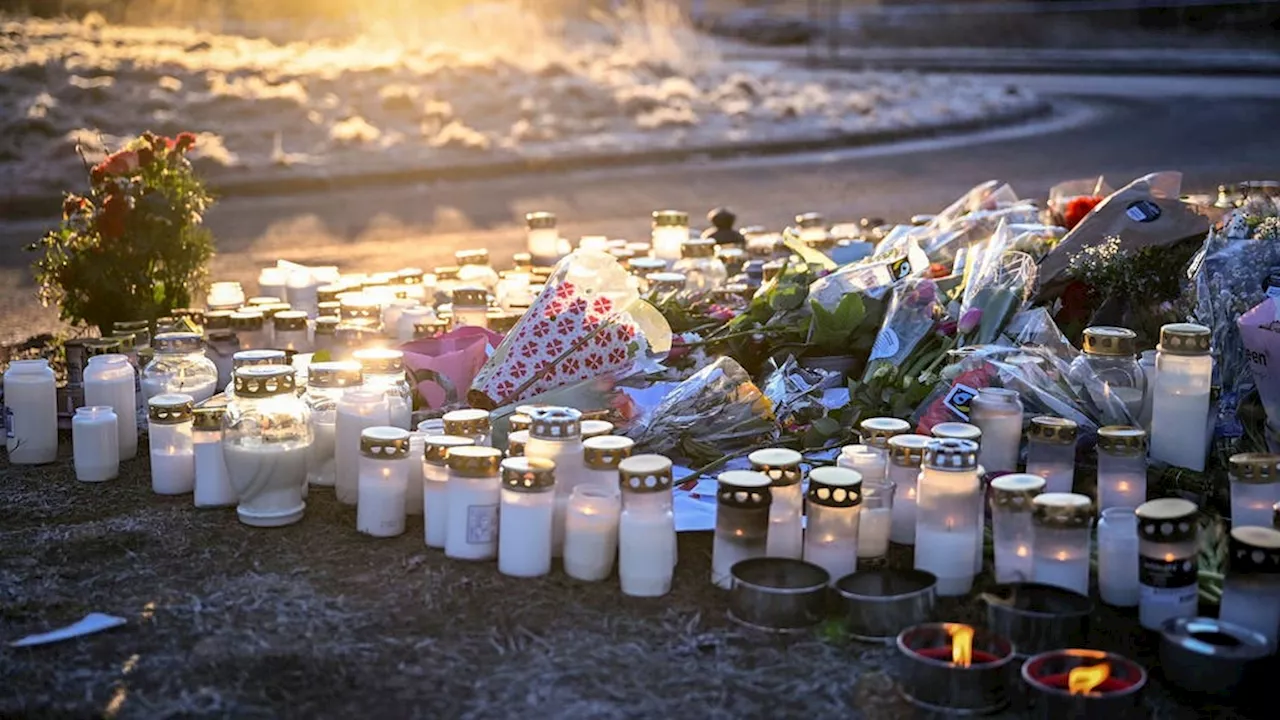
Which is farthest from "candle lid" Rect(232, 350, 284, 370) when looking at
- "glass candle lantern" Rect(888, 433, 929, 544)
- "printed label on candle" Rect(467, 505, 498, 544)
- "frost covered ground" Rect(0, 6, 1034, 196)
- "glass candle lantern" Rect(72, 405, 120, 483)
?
"frost covered ground" Rect(0, 6, 1034, 196)

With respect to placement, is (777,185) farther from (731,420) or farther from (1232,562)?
(1232,562)

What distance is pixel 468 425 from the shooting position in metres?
4.83

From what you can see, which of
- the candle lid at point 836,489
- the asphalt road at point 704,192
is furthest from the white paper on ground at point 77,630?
the asphalt road at point 704,192

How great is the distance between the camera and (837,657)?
12.7 ft

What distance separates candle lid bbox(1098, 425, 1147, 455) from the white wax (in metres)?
1.58

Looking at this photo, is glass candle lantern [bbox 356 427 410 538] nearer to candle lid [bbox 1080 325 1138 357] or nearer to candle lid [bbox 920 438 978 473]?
candle lid [bbox 920 438 978 473]

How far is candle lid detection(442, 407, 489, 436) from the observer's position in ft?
15.8

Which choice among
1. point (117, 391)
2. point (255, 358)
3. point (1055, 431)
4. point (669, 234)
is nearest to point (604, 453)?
point (1055, 431)

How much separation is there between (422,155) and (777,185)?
381cm

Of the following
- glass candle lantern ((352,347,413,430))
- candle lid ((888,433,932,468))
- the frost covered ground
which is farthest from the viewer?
the frost covered ground

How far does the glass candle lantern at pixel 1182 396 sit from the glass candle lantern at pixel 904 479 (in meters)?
0.88

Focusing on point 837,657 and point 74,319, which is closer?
point 837,657

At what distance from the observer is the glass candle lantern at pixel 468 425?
4816 mm

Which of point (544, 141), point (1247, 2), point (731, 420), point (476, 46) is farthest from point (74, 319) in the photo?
point (1247, 2)
